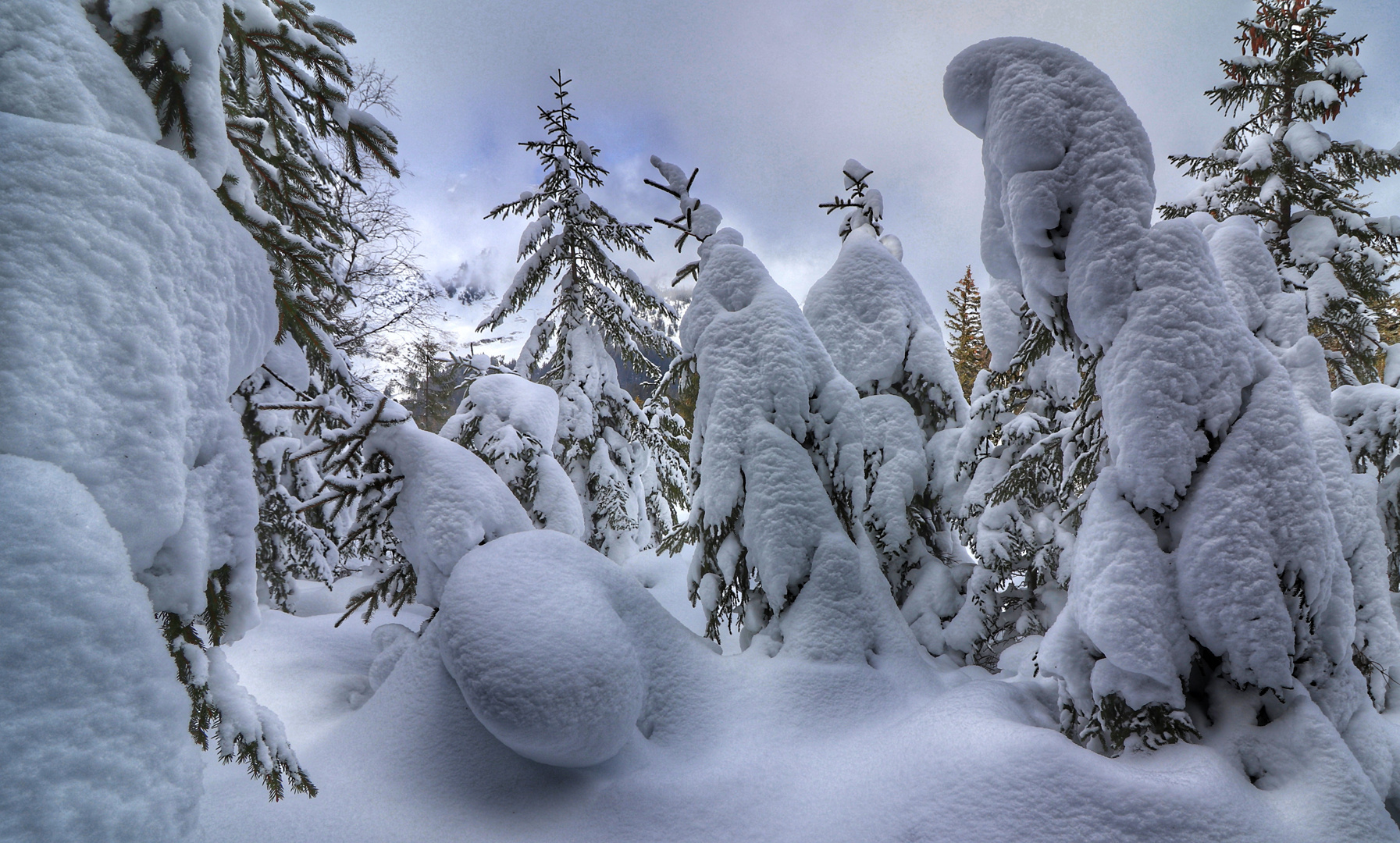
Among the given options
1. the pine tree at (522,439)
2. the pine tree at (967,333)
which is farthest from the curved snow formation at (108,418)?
the pine tree at (967,333)

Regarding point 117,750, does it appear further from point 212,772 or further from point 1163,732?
point 1163,732

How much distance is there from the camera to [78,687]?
128cm

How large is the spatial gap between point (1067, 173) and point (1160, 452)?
5.69 ft

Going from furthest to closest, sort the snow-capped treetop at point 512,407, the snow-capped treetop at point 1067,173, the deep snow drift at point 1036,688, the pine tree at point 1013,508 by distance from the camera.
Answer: the snow-capped treetop at point 512,407, the pine tree at point 1013,508, the snow-capped treetop at point 1067,173, the deep snow drift at point 1036,688

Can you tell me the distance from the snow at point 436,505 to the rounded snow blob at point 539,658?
35 centimetres

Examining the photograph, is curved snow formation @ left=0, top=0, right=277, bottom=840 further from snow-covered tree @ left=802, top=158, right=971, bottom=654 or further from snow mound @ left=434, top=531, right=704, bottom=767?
snow-covered tree @ left=802, top=158, right=971, bottom=654

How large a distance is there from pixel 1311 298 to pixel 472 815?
10.9m

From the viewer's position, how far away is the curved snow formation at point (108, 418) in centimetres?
128

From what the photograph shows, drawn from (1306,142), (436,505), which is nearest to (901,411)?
(436,505)

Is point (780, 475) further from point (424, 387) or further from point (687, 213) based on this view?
point (424, 387)

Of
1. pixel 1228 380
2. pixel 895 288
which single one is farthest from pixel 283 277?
pixel 895 288

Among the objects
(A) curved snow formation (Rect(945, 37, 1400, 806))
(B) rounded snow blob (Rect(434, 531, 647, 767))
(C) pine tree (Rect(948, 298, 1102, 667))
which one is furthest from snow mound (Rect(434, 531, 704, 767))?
(C) pine tree (Rect(948, 298, 1102, 667))

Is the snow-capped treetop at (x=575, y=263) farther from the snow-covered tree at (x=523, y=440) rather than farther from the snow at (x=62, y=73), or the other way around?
the snow at (x=62, y=73)

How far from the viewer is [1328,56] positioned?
26.4 feet
